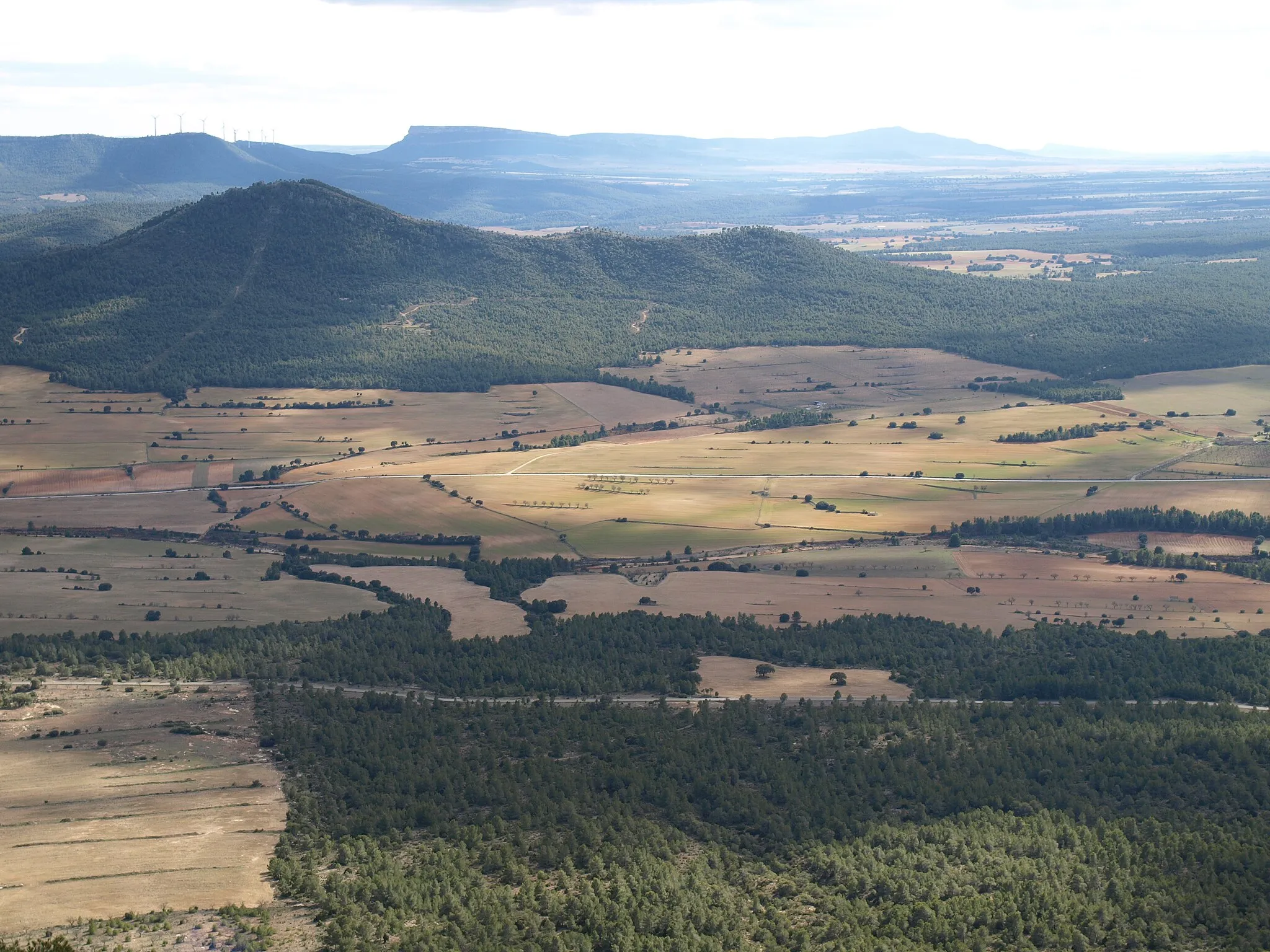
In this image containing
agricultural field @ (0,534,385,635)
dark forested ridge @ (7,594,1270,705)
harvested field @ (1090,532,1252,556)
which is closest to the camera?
dark forested ridge @ (7,594,1270,705)

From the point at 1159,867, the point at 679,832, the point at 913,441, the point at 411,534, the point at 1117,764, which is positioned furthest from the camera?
the point at 913,441

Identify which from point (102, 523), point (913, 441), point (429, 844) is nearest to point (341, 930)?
point (429, 844)

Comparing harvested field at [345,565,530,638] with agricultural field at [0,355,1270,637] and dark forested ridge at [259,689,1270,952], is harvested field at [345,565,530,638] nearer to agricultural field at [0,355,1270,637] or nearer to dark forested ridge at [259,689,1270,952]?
agricultural field at [0,355,1270,637]

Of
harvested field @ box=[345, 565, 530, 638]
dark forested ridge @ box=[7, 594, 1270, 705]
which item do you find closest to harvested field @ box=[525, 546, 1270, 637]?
dark forested ridge @ box=[7, 594, 1270, 705]

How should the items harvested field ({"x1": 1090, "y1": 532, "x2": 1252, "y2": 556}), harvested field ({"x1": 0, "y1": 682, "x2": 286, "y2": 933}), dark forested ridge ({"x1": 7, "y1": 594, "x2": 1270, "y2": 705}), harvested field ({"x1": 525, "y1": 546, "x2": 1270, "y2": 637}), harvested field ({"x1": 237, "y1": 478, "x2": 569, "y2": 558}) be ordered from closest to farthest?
harvested field ({"x1": 0, "y1": 682, "x2": 286, "y2": 933}), dark forested ridge ({"x1": 7, "y1": 594, "x2": 1270, "y2": 705}), harvested field ({"x1": 525, "y1": 546, "x2": 1270, "y2": 637}), harvested field ({"x1": 1090, "y1": 532, "x2": 1252, "y2": 556}), harvested field ({"x1": 237, "y1": 478, "x2": 569, "y2": 558})

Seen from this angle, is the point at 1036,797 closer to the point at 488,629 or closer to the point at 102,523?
the point at 488,629

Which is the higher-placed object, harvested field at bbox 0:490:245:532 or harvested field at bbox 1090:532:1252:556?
harvested field at bbox 0:490:245:532

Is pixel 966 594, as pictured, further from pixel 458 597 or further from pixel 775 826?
pixel 775 826
